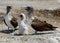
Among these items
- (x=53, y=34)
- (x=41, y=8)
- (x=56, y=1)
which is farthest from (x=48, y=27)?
(x=56, y=1)

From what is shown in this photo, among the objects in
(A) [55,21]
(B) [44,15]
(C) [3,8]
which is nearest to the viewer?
(A) [55,21]

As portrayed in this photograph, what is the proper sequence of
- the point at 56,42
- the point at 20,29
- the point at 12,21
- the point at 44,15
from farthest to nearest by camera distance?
the point at 44,15, the point at 12,21, the point at 20,29, the point at 56,42

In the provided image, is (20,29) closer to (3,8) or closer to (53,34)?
(53,34)

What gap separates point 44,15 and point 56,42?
6.55 meters

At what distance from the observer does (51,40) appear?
11.3 meters

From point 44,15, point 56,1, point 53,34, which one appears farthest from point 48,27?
point 56,1

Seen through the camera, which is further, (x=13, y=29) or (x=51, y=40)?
(x=13, y=29)

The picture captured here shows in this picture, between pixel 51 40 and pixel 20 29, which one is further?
pixel 20 29

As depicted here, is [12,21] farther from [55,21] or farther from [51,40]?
[55,21]

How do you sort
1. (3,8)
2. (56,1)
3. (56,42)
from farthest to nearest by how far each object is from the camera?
(56,1) < (3,8) < (56,42)

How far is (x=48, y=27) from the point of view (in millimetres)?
12805

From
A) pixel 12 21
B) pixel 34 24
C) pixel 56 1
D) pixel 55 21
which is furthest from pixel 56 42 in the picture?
pixel 56 1

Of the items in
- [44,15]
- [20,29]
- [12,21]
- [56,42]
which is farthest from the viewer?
[44,15]

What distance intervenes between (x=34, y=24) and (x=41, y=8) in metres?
6.24
